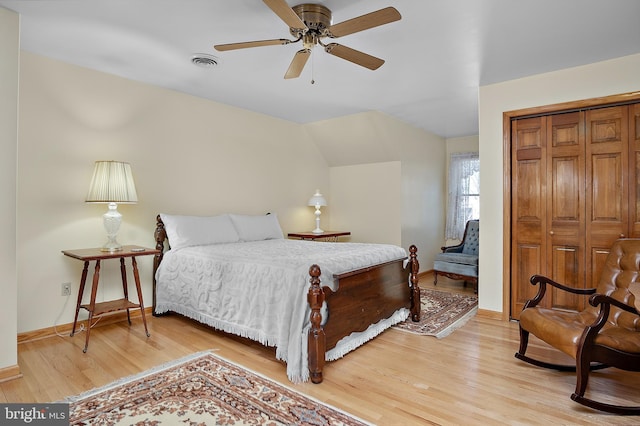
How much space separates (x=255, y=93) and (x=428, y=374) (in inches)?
132

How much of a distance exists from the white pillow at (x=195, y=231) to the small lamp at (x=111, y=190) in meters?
0.51

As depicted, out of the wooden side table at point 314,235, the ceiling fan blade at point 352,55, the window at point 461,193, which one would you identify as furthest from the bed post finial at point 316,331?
the window at point 461,193

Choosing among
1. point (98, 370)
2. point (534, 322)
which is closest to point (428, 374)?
point (534, 322)

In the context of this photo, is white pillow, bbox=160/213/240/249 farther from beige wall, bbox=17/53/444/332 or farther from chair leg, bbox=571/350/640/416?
chair leg, bbox=571/350/640/416

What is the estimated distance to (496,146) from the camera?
12.4ft

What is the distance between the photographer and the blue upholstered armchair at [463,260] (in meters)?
4.96

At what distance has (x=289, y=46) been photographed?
290 centimetres

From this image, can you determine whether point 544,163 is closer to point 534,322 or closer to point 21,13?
point 534,322

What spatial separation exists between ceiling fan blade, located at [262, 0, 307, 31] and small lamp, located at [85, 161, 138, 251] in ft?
7.07

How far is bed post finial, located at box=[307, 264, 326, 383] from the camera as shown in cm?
234

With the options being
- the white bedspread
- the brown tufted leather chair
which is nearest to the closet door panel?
the brown tufted leather chair

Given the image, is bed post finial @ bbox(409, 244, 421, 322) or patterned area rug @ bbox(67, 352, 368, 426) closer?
patterned area rug @ bbox(67, 352, 368, 426)

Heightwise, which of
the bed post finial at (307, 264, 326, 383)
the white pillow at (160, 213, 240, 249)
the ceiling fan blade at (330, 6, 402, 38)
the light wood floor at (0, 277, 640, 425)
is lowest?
the light wood floor at (0, 277, 640, 425)

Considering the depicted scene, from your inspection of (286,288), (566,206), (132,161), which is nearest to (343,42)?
(286,288)
